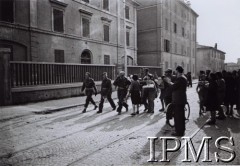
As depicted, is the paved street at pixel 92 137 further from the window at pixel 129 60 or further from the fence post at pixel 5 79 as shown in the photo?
the window at pixel 129 60

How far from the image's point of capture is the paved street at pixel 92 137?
475 centimetres

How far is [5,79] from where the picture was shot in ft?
38.5

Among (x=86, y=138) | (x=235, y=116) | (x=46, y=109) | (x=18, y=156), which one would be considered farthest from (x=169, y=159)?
(x=46, y=109)

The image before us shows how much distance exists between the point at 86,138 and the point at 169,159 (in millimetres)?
2499

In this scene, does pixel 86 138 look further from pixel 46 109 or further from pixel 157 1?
pixel 157 1

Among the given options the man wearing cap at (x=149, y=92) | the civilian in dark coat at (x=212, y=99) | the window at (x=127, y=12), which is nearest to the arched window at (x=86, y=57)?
the window at (x=127, y=12)

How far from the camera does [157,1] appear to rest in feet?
108

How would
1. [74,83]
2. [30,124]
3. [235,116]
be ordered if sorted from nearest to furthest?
[30,124] < [235,116] < [74,83]

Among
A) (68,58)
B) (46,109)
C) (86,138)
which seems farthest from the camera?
(68,58)

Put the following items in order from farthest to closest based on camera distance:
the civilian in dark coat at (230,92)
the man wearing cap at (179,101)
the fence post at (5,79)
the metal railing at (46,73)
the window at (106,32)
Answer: the window at (106,32) → the metal railing at (46,73) → the fence post at (5,79) → the civilian in dark coat at (230,92) → the man wearing cap at (179,101)

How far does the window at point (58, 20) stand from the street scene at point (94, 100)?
83 mm

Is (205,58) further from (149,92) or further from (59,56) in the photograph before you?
(149,92)

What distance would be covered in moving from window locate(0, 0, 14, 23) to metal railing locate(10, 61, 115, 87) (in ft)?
15.5

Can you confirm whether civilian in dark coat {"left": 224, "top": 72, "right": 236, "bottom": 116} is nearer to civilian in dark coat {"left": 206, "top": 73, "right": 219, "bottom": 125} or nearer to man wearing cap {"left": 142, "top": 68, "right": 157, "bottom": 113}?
civilian in dark coat {"left": 206, "top": 73, "right": 219, "bottom": 125}
